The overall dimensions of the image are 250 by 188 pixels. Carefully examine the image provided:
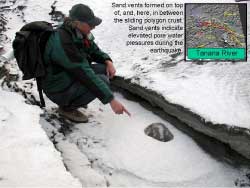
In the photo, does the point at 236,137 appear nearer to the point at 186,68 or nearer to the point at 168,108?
the point at 168,108

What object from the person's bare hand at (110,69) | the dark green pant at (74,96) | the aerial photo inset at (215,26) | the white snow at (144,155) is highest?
the aerial photo inset at (215,26)

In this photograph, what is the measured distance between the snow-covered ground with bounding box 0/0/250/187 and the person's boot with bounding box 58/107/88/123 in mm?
58

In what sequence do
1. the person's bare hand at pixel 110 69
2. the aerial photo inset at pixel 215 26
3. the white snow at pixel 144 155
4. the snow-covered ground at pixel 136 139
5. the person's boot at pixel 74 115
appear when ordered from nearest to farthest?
the snow-covered ground at pixel 136 139 < the white snow at pixel 144 155 < the person's boot at pixel 74 115 < the person's bare hand at pixel 110 69 < the aerial photo inset at pixel 215 26

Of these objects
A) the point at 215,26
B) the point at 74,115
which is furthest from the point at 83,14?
the point at 215,26

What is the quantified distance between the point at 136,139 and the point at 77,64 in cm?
88

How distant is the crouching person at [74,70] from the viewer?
320 centimetres

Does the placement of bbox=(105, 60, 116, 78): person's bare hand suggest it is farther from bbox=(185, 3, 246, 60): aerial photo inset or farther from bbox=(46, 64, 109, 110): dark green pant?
bbox=(185, 3, 246, 60): aerial photo inset

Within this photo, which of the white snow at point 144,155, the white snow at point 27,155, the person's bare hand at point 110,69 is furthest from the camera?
the person's bare hand at point 110,69

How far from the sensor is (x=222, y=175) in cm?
322

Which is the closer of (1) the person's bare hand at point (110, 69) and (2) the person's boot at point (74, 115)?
(2) the person's boot at point (74, 115)

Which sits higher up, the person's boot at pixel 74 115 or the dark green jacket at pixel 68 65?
the dark green jacket at pixel 68 65

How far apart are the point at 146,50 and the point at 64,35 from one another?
1.77m

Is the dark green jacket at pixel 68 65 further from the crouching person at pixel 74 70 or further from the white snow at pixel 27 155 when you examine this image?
the white snow at pixel 27 155

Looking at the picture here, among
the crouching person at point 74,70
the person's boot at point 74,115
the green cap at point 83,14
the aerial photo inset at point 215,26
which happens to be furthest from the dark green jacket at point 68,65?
the aerial photo inset at point 215,26
